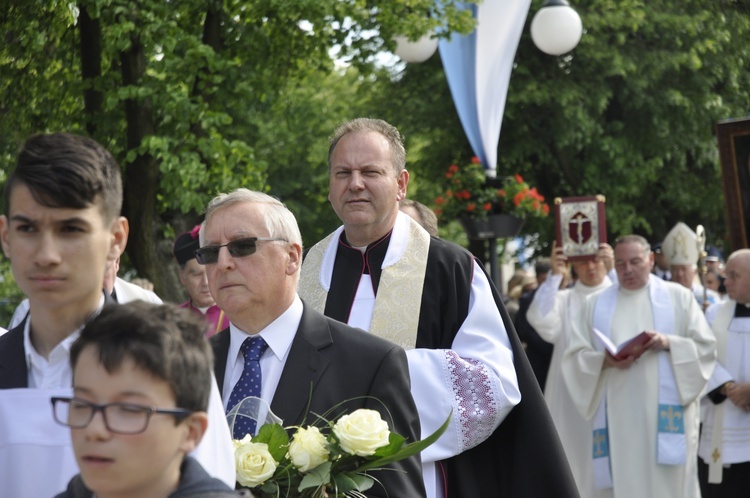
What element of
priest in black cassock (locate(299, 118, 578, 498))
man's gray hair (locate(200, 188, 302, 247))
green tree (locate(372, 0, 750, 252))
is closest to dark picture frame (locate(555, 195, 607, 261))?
priest in black cassock (locate(299, 118, 578, 498))

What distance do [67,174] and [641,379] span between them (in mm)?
7992

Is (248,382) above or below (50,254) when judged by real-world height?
below

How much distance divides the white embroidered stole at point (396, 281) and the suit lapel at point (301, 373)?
3.69 feet

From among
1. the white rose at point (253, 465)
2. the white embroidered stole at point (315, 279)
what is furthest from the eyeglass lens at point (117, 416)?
the white embroidered stole at point (315, 279)

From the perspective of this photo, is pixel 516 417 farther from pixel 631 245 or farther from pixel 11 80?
pixel 11 80

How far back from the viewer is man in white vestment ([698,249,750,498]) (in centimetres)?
988

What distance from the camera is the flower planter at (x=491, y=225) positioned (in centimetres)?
1308

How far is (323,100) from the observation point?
2427 cm

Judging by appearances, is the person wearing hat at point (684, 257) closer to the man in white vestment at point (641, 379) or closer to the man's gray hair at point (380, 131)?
the man in white vestment at point (641, 379)

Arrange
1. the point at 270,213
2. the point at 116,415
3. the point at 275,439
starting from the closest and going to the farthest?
the point at 116,415 < the point at 275,439 < the point at 270,213

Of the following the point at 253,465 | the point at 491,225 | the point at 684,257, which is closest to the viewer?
the point at 253,465

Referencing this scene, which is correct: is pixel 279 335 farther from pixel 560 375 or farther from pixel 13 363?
pixel 560 375

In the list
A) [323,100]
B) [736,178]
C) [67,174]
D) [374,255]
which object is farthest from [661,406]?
[323,100]

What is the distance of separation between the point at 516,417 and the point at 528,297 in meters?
6.97
